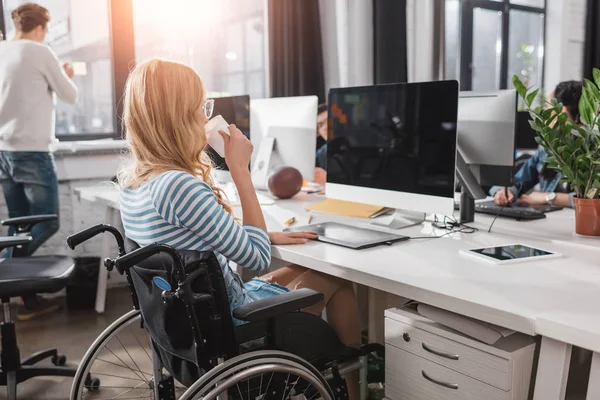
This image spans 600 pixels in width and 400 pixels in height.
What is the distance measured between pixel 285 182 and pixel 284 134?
23cm

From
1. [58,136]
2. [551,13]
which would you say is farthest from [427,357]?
[551,13]

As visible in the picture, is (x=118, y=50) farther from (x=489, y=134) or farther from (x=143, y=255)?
(x=143, y=255)

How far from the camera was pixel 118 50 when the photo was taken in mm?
3783

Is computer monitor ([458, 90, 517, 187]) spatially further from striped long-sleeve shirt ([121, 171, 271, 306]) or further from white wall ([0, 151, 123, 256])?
white wall ([0, 151, 123, 256])

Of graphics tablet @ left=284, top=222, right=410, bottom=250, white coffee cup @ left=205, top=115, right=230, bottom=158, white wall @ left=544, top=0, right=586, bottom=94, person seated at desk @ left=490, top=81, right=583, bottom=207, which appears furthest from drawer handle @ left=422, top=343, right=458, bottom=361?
white wall @ left=544, top=0, right=586, bottom=94

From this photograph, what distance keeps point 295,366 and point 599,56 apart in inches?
204

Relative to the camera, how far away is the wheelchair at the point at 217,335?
44.6 inches

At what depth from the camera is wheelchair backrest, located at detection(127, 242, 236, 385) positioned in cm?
114

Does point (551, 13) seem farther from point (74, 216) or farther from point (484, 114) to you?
point (74, 216)

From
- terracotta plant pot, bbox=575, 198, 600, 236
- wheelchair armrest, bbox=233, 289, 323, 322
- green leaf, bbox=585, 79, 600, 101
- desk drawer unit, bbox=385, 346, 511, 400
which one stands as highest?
green leaf, bbox=585, 79, 600, 101

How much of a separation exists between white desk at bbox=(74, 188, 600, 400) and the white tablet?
0.9 inches

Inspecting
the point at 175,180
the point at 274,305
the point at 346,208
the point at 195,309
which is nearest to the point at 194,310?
the point at 195,309

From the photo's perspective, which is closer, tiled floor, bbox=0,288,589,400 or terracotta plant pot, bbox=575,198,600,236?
terracotta plant pot, bbox=575,198,600,236

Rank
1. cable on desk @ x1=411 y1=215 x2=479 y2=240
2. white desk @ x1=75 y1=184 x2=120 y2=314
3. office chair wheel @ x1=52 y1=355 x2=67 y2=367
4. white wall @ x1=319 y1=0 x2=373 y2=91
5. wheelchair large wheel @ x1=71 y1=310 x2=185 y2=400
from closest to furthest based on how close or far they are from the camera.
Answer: cable on desk @ x1=411 y1=215 x2=479 y2=240
wheelchair large wheel @ x1=71 y1=310 x2=185 y2=400
office chair wheel @ x1=52 y1=355 x2=67 y2=367
white desk @ x1=75 y1=184 x2=120 y2=314
white wall @ x1=319 y1=0 x2=373 y2=91
